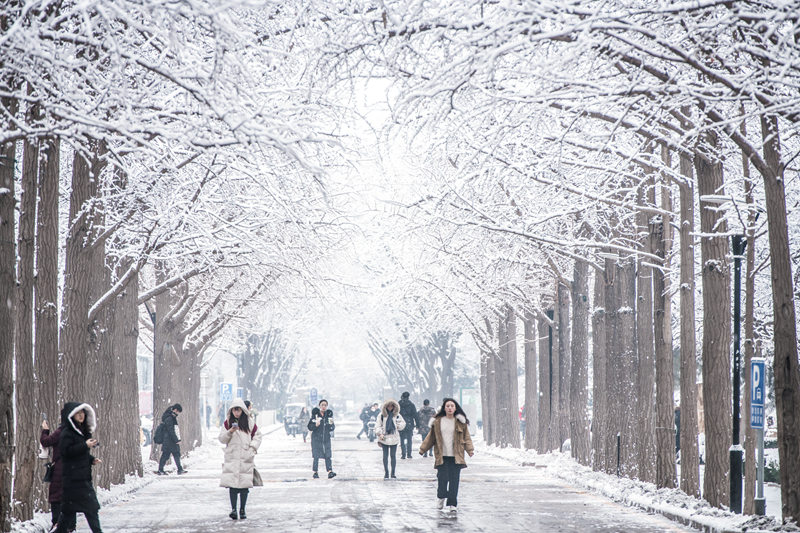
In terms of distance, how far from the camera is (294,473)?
28.4 metres

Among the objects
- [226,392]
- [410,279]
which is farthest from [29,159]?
[226,392]

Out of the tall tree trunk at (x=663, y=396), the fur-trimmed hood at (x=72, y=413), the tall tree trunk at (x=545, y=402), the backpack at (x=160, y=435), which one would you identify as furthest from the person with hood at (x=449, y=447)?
the tall tree trunk at (x=545, y=402)

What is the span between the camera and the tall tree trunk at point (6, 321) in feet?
39.9

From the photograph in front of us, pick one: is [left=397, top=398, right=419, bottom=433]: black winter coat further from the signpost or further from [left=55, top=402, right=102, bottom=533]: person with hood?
[left=55, top=402, right=102, bottom=533]: person with hood

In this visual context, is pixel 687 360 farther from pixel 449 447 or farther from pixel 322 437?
pixel 322 437

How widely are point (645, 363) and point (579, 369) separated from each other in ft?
23.0

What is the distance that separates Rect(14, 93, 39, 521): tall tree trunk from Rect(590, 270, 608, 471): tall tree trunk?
41.9 ft

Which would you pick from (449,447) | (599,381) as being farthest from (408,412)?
(449,447)

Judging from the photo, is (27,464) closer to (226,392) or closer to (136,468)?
(136,468)

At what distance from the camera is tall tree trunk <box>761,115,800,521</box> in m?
12.3

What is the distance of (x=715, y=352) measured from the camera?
16125mm

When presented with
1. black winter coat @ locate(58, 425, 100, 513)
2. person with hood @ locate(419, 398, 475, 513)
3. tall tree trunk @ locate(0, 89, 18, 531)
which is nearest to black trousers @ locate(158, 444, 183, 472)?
person with hood @ locate(419, 398, 475, 513)

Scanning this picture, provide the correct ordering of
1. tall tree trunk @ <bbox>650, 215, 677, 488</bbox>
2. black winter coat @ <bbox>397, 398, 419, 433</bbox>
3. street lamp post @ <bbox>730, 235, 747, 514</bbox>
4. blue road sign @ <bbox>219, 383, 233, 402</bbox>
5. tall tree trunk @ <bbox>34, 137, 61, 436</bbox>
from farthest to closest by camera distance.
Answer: blue road sign @ <bbox>219, 383, 233, 402</bbox> → black winter coat @ <bbox>397, 398, 419, 433</bbox> → tall tree trunk @ <bbox>650, 215, 677, 488</bbox> → tall tree trunk @ <bbox>34, 137, 61, 436</bbox> → street lamp post @ <bbox>730, 235, 747, 514</bbox>

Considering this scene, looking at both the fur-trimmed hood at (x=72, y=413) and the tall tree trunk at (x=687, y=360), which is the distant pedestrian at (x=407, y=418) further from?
the fur-trimmed hood at (x=72, y=413)
